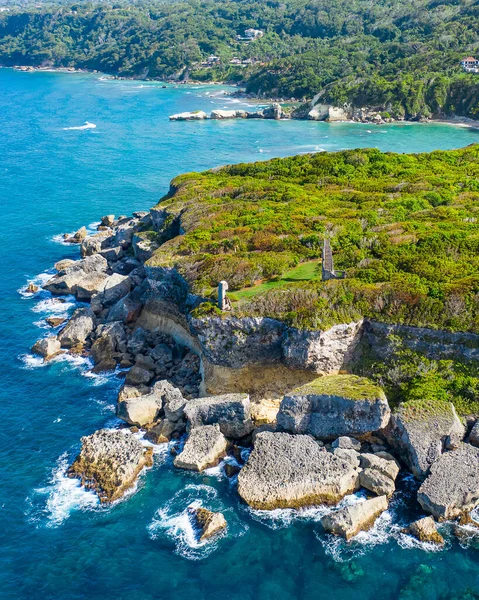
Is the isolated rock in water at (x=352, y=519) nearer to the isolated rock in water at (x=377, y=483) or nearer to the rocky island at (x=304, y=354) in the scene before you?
the rocky island at (x=304, y=354)

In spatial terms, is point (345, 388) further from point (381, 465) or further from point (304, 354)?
point (381, 465)

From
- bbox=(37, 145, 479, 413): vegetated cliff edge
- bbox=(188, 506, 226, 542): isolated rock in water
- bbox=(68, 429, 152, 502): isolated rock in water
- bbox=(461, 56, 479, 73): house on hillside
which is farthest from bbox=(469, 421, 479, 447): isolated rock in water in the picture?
bbox=(461, 56, 479, 73): house on hillside

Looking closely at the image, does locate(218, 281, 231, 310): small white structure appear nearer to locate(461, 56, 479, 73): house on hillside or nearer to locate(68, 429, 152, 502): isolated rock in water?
locate(68, 429, 152, 502): isolated rock in water

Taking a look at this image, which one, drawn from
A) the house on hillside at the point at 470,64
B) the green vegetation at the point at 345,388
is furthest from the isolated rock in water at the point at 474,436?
the house on hillside at the point at 470,64

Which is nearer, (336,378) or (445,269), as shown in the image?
(336,378)

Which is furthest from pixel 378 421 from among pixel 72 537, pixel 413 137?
pixel 413 137

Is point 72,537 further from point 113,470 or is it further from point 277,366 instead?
point 277,366
